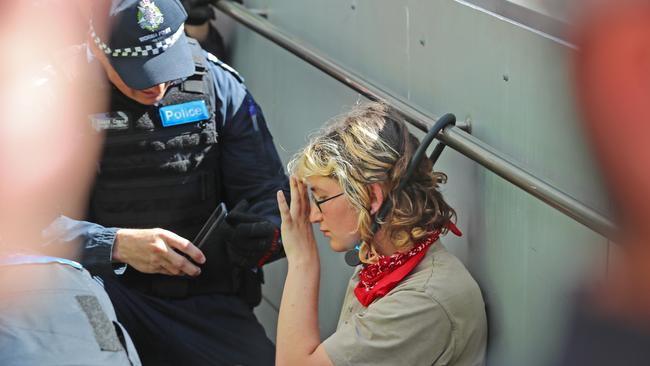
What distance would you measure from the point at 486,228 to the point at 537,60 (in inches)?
20.8

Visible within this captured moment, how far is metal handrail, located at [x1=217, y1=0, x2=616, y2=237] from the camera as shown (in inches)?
94.0

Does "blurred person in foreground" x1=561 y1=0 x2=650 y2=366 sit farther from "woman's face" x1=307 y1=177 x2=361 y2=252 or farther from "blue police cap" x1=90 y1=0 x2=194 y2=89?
"blue police cap" x1=90 y1=0 x2=194 y2=89

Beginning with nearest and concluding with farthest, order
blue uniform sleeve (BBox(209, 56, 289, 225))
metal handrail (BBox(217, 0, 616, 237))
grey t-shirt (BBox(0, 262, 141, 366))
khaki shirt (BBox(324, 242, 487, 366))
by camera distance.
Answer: grey t-shirt (BBox(0, 262, 141, 366)) < metal handrail (BBox(217, 0, 616, 237)) < khaki shirt (BBox(324, 242, 487, 366)) < blue uniform sleeve (BBox(209, 56, 289, 225))

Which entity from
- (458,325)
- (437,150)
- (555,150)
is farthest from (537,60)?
(458,325)

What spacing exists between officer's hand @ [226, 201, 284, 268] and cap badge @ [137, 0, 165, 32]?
0.61 m

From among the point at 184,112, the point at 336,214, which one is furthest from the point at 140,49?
the point at 336,214

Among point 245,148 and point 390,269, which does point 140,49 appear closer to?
point 245,148

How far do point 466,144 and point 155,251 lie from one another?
1100mm

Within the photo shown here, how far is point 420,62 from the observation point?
314cm

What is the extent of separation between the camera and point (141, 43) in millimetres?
3412

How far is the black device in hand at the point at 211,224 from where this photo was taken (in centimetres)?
342

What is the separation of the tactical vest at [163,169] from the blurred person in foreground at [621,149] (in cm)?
146

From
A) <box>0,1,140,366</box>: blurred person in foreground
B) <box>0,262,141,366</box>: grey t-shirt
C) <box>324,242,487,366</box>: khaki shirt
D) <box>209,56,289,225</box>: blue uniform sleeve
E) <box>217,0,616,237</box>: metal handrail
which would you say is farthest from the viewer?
<box>209,56,289,225</box>: blue uniform sleeve

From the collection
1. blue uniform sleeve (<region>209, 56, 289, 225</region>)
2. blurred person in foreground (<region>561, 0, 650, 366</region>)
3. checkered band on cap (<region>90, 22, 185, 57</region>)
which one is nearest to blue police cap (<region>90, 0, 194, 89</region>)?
checkered band on cap (<region>90, 22, 185, 57</region>)
